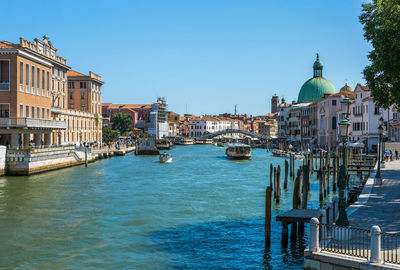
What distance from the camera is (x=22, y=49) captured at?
146ft

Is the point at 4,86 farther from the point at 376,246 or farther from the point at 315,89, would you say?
the point at 315,89

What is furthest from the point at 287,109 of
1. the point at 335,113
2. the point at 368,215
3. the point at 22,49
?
the point at 368,215

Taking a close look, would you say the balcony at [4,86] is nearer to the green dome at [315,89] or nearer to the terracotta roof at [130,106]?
the green dome at [315,89]

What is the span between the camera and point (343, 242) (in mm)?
11727

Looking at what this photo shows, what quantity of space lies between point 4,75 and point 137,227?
2908 centimetres

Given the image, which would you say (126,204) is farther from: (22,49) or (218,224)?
(22,49)

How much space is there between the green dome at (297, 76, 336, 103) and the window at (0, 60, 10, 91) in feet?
274

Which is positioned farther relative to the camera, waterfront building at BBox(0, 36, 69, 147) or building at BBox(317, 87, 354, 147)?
building at BBox(317, 87, 354, 147)

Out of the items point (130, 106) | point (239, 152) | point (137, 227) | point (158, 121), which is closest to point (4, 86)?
point (137, 227)

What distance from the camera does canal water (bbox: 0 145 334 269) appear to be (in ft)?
49.9

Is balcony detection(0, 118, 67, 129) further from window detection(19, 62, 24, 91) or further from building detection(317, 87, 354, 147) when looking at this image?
building detection(317, 87, 354, 147)

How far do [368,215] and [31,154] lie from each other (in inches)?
1163

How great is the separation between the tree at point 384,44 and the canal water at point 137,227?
6.55 metres

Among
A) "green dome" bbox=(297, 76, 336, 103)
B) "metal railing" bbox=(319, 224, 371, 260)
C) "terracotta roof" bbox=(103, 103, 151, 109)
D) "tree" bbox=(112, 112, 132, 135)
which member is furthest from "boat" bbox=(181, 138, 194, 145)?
"metal railing" bbox=(319, 224, 371, 260)
